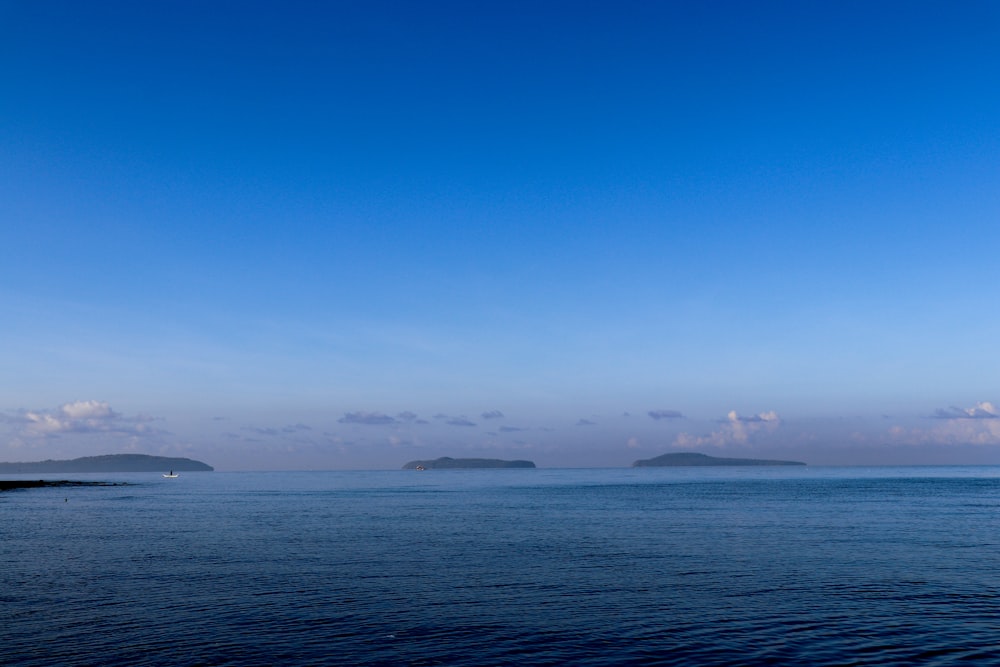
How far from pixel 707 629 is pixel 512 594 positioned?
12.5 meters

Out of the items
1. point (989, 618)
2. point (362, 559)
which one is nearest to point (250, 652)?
point (362, 559)

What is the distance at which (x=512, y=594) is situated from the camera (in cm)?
4262

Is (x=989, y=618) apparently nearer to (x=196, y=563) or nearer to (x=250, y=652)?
(x=250, y=652)

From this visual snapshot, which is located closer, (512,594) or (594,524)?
(512,594)

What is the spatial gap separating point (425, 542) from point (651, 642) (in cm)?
3941

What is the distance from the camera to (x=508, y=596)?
42062mm

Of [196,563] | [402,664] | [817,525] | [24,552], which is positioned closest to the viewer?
[402,664]

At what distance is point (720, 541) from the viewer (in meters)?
67.4

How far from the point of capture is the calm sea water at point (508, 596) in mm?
31047

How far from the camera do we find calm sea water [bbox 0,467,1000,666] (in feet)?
102

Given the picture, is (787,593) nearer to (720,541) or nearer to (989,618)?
(989,618)

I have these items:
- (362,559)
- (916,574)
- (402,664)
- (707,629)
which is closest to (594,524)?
(362,559)

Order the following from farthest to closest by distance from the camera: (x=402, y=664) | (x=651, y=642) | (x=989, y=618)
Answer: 1. (x=989, y=618)
2. (x=651, y=642)
3. (x=402, y=664)

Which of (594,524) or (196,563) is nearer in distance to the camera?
(196,563)
